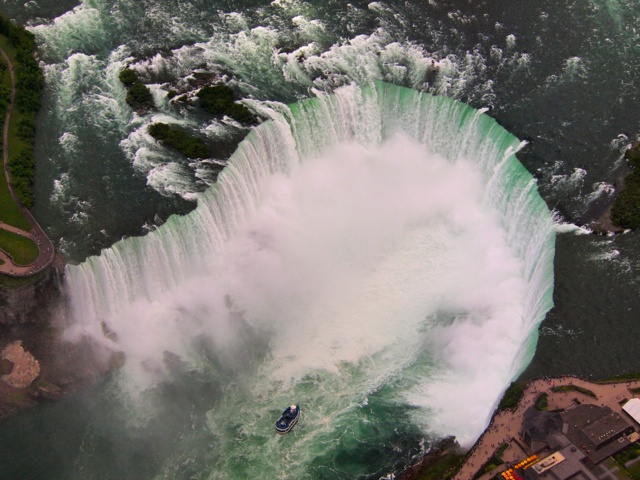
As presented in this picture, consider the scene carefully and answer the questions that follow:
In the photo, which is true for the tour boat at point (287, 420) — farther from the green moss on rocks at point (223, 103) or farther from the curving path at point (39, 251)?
the green moss on rocks at point (223, 103)

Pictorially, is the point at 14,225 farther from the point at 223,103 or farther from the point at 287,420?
the point at 287,420

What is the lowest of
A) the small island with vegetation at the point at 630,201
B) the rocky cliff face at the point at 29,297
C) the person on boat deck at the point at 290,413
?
the rocky cliff face at the point at 29,297

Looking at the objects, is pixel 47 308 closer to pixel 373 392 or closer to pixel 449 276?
pixel 373 392

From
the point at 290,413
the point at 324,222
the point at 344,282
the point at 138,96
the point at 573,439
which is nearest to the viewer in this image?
the point at 573,439

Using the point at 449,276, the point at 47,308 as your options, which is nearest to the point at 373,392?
the point at 449,276

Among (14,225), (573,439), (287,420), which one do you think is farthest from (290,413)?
(14,225)

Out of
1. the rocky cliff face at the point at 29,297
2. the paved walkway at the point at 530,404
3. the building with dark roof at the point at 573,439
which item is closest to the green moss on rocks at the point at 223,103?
the rocky cliff face at the point at 29,297
